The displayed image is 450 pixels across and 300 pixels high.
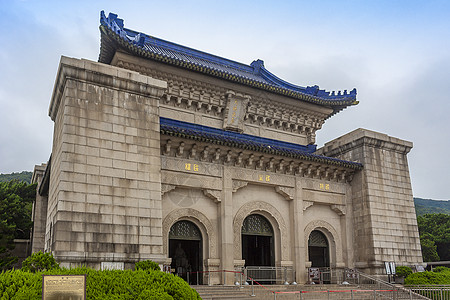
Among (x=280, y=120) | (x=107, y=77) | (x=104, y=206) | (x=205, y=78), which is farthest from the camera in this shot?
(x=280, y=120)

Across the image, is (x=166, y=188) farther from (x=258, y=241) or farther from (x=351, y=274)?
(x=351, y=274)

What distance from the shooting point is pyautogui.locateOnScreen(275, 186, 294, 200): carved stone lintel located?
1973 cm

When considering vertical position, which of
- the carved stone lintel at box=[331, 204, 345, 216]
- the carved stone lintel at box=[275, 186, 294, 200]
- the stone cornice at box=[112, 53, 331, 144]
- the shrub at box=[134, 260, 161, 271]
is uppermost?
the stone cornice at box=[112, 53, 331, 144]

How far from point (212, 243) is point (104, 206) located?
5231 mm

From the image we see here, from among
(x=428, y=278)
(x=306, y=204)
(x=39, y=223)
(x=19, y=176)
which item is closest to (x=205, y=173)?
(x=306, y=204)

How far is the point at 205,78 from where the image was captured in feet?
66.2

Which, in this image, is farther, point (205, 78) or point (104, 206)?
point (205, 78)

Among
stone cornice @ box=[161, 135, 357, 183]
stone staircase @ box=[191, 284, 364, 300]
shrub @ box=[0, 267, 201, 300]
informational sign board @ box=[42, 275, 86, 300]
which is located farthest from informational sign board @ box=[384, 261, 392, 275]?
informational sign board @ box=[42, 275, 86, 300]

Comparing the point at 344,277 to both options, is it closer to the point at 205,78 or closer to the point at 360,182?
the point at 360,182

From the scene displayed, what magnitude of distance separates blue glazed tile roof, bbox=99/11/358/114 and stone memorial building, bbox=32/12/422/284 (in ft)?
0.24

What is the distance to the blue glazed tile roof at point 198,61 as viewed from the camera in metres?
18.1

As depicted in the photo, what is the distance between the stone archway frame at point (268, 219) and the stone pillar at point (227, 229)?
47cm

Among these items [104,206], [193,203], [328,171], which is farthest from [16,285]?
[328,171]

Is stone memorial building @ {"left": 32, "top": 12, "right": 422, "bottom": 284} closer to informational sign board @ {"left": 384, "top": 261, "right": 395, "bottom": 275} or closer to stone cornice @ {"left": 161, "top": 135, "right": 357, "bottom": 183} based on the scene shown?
stone cornice @ {"left": 161, "top": 135, "right": 357, "bottom": 183}
